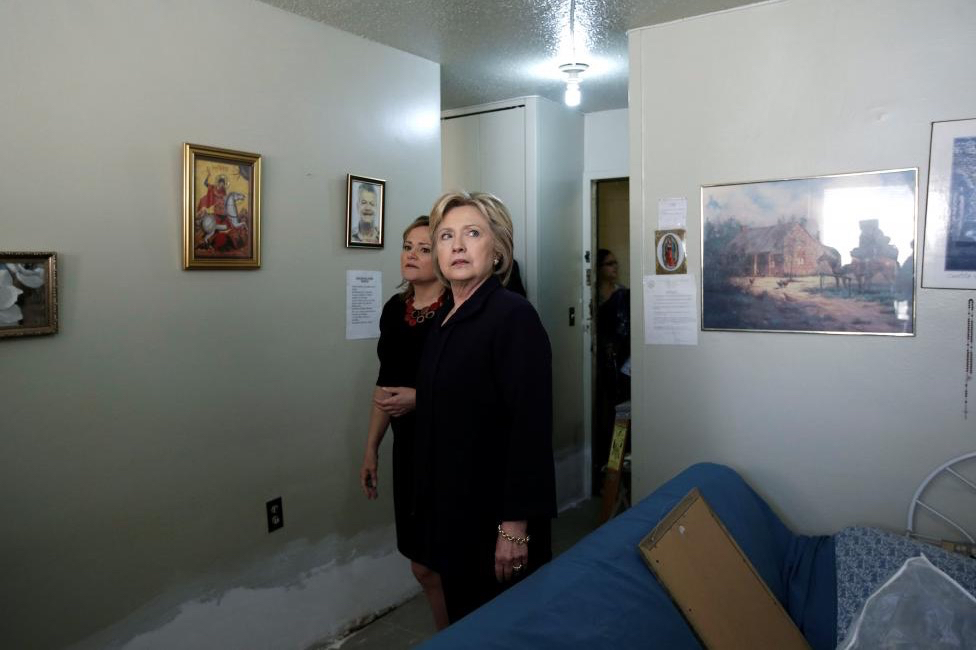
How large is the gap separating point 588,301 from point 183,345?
2687mm

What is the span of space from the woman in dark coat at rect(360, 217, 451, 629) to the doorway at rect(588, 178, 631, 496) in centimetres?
227

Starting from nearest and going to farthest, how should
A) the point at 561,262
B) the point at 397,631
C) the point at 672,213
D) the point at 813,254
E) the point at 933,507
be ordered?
1. the point at 933,507
2. the point at 813,254
3. the point at 672,213
4. the point at 397,631
5. the point at 561,262

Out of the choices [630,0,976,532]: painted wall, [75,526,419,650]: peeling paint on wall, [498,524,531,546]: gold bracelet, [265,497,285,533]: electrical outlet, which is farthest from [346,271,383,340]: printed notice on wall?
[498,524,531,546]: gold bracelet

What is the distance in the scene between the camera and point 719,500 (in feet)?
7.04

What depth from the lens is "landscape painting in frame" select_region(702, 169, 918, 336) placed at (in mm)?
2365

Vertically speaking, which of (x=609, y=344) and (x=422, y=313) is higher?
(x=422, y=313)

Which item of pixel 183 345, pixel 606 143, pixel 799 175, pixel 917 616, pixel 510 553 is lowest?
pixel 917 616

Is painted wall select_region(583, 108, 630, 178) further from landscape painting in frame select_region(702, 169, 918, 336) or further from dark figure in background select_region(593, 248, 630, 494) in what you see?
landscape painting in frame select_region(702, 169, 918, 336)

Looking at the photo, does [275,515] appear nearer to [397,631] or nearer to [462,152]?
[397,631]

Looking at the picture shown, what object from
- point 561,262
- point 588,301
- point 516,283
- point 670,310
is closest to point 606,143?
point 561,262

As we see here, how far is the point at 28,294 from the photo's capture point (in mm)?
1880

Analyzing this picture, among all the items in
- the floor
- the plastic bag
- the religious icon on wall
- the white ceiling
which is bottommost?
the floor

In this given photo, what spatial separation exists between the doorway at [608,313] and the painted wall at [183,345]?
179 centimetres

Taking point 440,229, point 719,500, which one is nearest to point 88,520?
point 440,229
